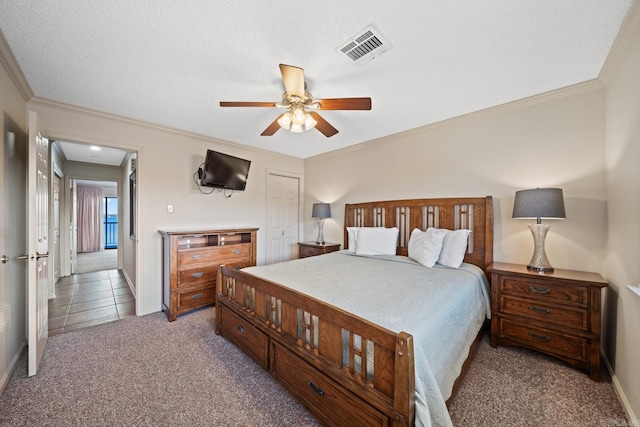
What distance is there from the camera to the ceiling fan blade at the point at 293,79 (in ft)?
5.38

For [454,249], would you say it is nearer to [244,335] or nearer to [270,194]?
[244,335]

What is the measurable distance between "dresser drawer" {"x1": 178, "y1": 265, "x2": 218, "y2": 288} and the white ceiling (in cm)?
197

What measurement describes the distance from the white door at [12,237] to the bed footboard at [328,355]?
172 centimetres

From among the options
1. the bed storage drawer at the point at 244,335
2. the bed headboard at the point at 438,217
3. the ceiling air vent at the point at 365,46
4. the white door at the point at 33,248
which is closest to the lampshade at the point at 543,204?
the bed headboard at the point at 438,217

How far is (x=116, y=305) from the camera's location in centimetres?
352

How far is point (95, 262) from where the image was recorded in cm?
656

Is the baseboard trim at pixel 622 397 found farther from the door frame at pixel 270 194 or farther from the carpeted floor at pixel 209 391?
the door frame at pixel 270 194

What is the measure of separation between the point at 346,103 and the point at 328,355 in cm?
181

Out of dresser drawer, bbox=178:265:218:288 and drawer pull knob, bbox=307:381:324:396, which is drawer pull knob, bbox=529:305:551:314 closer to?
drawer pull knob, bbox=307:381:324:396

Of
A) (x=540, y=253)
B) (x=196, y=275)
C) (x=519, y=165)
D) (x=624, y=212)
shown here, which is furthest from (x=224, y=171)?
(x=624, y=212)

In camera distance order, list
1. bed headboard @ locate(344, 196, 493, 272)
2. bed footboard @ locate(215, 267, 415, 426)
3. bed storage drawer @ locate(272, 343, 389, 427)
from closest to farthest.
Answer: bed footboard @ locate(215, 267, 415, 426), bed storage drawer @ locate(272, 343, 389, 427), bed headboard @ locate(344, 196, 493, 272)

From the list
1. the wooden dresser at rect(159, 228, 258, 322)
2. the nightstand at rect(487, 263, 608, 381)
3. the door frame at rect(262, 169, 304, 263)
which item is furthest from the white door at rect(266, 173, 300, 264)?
the nightstand at rect(487, 263, 608, 381)

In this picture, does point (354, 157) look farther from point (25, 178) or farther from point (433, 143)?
point (25, 178)

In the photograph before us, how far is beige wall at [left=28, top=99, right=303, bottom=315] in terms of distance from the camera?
8.88 ft
